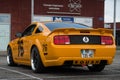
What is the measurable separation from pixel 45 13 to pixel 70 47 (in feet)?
77.9

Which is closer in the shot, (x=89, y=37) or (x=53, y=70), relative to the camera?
(x=89, y=37)

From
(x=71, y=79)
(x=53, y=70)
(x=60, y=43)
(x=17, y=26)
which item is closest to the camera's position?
(x=71, y=79)

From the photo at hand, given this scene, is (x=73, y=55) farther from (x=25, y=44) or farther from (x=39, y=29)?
(x=25, y=44)

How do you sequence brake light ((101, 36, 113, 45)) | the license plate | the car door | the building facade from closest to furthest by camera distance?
the license plate
brake light ((101, 36, 113, 45))
the car door
the building facade

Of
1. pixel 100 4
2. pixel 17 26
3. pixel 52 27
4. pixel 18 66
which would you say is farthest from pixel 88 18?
pixel 52 27

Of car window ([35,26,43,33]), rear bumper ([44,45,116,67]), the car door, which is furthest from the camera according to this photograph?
the car door

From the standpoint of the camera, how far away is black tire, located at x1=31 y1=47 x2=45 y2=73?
11.6 metres

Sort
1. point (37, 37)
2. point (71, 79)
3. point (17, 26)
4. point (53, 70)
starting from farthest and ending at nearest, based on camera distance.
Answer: point (17, 26) < point (53, 70) < point (37, 37) < point (71, 79)

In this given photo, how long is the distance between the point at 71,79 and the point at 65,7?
25.2 m

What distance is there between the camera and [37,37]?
11.9m

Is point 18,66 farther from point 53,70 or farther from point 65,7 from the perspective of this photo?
point 65,7

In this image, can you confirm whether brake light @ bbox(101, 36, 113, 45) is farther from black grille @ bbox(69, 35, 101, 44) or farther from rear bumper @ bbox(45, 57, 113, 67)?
rear bumper @ bbox(45, 57, 113, 67)

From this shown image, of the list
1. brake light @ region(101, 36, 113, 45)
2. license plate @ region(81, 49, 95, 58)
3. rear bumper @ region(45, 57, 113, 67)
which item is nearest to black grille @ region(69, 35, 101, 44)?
brake light @ region(101, 36, 113, 45)

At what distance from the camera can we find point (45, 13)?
113ft
